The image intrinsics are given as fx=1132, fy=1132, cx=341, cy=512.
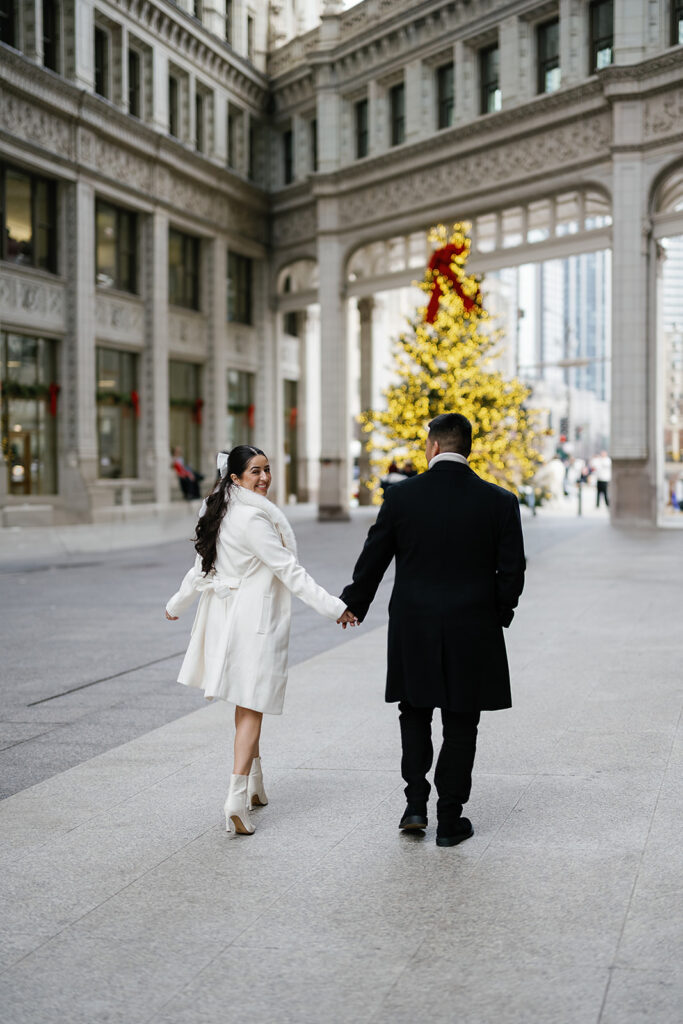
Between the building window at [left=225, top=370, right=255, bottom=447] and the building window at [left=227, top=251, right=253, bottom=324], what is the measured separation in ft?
6.47

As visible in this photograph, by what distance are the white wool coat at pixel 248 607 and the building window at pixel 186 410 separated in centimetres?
3088

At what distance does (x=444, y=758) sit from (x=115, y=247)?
30.7m

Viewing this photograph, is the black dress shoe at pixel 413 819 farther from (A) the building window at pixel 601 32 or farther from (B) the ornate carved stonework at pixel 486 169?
(A) the building window at pixel 601 32

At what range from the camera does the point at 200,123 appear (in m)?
36.8

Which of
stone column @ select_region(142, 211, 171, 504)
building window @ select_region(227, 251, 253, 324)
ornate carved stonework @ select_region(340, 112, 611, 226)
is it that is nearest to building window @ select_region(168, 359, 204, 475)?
stone column @ select_region(142, 211, 171, 504)

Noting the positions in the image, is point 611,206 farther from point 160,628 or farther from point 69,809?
point 69,809

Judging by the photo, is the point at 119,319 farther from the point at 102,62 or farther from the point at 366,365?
the point at 366,365

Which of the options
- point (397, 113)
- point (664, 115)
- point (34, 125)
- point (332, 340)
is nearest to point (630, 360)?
point (664, 115)

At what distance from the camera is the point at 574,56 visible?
2844 centimetres

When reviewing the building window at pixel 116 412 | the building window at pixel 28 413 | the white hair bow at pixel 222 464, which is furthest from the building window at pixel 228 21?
the white hair bow at pixel 222 464

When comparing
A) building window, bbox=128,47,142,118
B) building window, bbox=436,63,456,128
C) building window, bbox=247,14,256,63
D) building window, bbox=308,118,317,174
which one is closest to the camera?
building window, bbox=436,63,456,128

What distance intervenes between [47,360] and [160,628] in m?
20.4

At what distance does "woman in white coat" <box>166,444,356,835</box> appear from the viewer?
504 centimetres

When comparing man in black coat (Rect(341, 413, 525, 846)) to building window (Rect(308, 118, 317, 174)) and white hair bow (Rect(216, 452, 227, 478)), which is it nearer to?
white hair bow (Rect(216, 452, 227, 478))
